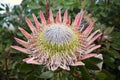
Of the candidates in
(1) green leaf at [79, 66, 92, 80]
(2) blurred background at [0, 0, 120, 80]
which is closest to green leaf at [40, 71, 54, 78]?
(2) blurred background at [0, 0, 120, 80]

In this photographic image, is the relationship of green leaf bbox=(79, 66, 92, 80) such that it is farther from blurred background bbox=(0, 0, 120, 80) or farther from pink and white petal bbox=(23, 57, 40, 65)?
pink and white petal bbox=(23, 57, 40, 65)

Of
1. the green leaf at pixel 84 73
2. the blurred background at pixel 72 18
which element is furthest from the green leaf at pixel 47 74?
the green leaf at pixel 84 73

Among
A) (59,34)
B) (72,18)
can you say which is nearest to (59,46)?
(59,34)

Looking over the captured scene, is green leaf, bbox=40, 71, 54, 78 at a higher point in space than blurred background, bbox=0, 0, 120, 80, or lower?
lower

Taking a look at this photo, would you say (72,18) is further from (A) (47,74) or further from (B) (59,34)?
(A) (47,74)

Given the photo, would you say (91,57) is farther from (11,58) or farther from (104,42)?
(11,58)
